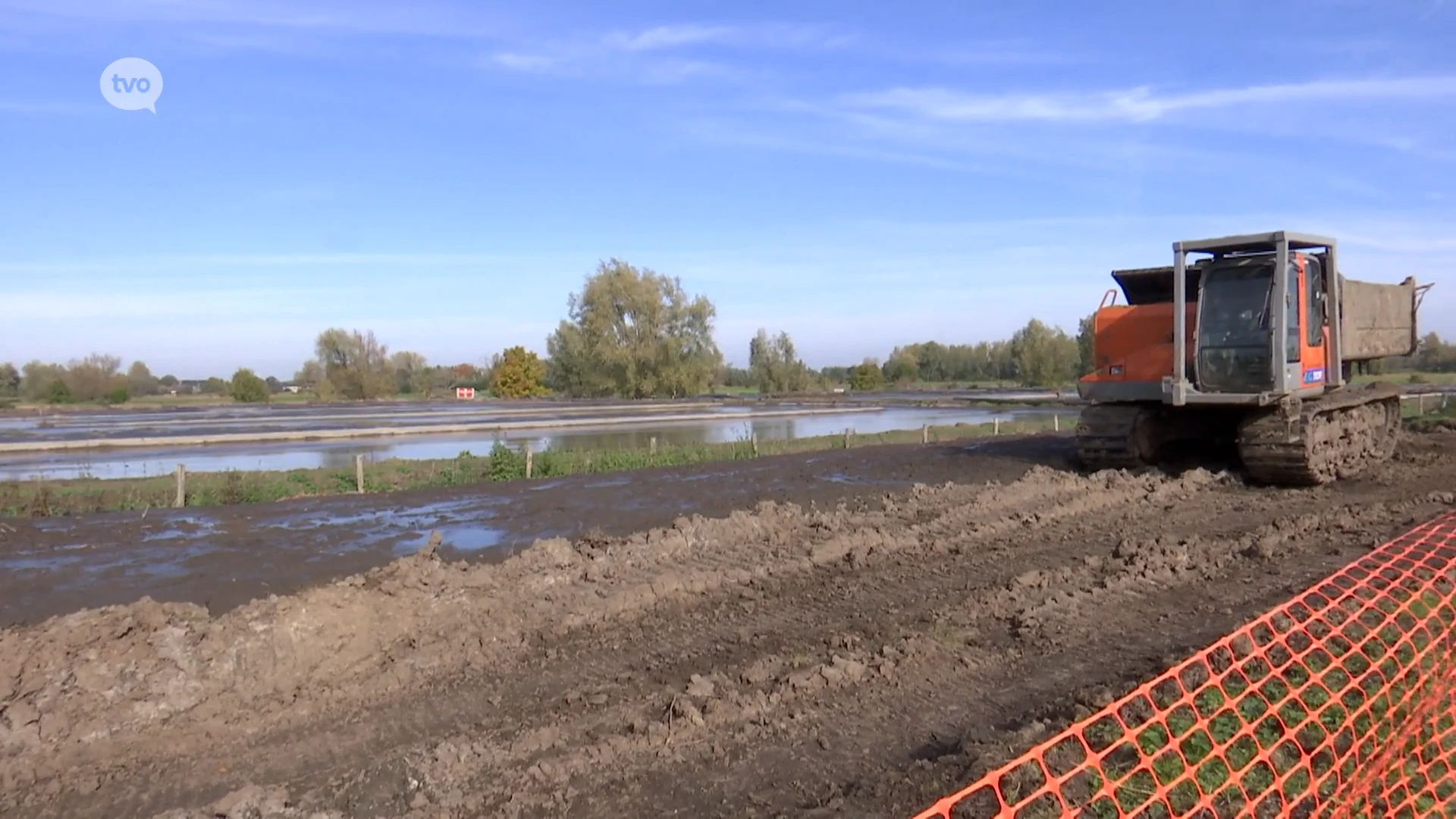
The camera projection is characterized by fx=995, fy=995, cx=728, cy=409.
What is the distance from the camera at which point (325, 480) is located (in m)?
19.1

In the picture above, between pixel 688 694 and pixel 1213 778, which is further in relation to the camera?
pixel 688 694

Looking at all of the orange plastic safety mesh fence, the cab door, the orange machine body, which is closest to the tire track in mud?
the orange machine body

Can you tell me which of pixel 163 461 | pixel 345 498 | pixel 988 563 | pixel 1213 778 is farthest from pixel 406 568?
pixel 163 461

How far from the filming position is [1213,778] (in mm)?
4699

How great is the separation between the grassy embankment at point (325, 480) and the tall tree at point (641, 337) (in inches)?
1544

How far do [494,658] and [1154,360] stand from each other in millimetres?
11475

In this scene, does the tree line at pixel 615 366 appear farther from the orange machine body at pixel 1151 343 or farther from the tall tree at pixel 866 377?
the orange machine body at pixel 1151 343

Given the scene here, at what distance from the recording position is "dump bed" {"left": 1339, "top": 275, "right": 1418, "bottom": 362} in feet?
48.6

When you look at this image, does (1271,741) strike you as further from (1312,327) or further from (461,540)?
(1312,327)

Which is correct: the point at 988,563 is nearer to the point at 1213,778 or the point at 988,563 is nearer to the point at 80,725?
the point at 1213,778

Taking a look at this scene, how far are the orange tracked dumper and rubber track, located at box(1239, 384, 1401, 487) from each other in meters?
0.02

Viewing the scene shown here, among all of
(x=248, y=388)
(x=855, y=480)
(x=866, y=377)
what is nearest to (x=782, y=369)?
(x=866, y=377)

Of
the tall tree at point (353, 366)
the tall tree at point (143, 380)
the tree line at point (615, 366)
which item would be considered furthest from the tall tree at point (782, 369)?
the tall tree at point (143, 380)

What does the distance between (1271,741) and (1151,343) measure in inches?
421
